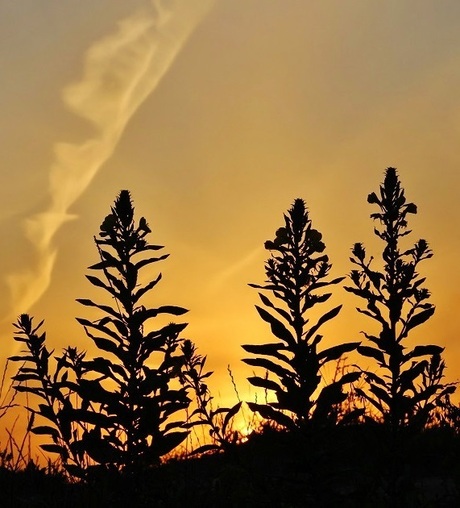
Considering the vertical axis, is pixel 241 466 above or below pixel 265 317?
below

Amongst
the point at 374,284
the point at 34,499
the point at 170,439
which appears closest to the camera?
the point at 170,439

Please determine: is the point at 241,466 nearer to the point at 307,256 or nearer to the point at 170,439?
the point at 170,439

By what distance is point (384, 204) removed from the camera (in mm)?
6801

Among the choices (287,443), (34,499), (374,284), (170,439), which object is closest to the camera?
(287,443)

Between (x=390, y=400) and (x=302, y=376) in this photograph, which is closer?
(x=302, y=376)

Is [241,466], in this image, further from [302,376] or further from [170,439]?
[302,376]

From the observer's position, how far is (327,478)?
18.3 ft

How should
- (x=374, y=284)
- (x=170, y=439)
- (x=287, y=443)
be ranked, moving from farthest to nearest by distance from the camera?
(x=374, y=284)
(x=170, y=439)
(x=287, y=443)

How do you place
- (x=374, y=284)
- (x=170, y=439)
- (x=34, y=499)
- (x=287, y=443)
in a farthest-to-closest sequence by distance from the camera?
(x=34, y=499), (x=374, y=284), (x=170, y=439), (x=287, y=443)

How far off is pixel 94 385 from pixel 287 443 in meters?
1.58

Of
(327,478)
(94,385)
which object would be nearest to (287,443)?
(327,478)

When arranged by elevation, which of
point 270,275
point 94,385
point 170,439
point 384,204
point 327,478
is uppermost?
point 384,204

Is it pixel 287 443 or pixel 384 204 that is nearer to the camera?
pixel 287 443

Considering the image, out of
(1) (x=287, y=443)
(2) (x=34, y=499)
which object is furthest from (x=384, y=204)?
(2) (x=34, y=499)
